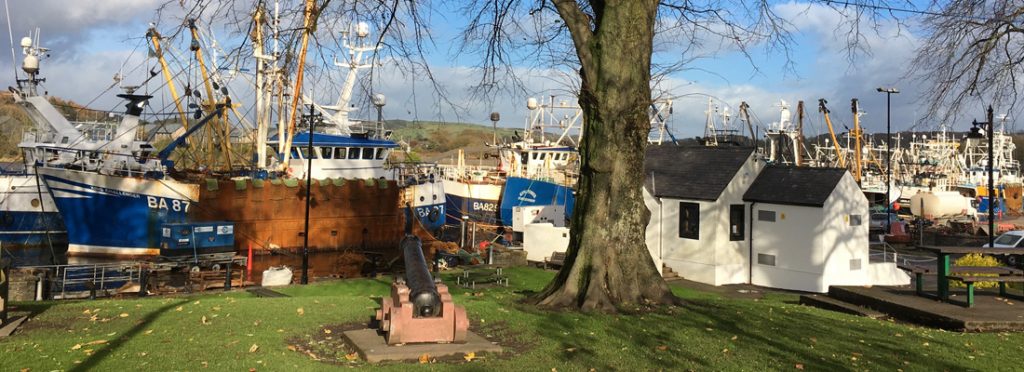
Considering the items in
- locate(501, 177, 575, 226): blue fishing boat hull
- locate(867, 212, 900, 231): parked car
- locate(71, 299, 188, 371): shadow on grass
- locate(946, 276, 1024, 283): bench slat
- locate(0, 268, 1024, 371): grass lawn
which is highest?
locate(501, 177, 575, 226): blue fishing boat hull

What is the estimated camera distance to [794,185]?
24.5 m

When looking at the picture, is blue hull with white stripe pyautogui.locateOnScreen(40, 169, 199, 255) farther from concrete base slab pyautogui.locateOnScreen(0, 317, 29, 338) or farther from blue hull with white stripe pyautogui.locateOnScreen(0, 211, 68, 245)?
concrete base slab pyautogui.locateOnScreen(0, 317, 29, 338)

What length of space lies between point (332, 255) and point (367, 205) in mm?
4247

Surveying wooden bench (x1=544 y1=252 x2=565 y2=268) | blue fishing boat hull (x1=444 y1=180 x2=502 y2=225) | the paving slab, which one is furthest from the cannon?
blue fishing boat hull (x1=444 y1=180 x2=502 y2=225)

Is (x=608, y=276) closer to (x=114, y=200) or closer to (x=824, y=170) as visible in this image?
(x=824, y=170)

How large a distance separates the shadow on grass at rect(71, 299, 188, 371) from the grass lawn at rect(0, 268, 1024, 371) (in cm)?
2

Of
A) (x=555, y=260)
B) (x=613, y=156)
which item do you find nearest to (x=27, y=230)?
(x=555, y=260)

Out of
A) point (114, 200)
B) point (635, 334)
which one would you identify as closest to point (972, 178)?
point (114, 200)

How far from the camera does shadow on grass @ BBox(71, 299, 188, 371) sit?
7511 mm

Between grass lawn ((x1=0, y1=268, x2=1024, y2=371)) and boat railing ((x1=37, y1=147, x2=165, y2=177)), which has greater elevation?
boat railing ((x1=37, y1=147, x2=165, y2=177))

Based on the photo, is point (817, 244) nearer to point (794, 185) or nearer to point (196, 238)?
point (794, 185)

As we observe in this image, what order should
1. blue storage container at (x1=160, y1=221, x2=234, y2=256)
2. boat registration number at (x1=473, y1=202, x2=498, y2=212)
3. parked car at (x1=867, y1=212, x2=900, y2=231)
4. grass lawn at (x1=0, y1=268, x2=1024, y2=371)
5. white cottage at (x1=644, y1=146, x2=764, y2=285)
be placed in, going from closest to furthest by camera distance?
grass lawn at (x1=0, y1=268, x2=1024, y2=371) < white cottage at (x1=644, y1=146, x2=764, y2=285) < blue storage container at (x1=160, y1=221, x2=234, y2=256) < parked car at (x1=867, y1=212, x2=900, y2=231) < boat registration number at (x1=473, y1=202, x2=498, y2=212)

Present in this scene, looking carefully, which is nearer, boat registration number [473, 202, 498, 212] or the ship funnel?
the ship funnel

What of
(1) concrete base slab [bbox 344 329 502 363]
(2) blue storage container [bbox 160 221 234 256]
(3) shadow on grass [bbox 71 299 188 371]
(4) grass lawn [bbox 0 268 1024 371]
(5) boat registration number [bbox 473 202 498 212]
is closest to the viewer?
(3) shadow on grass [bbox 71 299 188 371]
